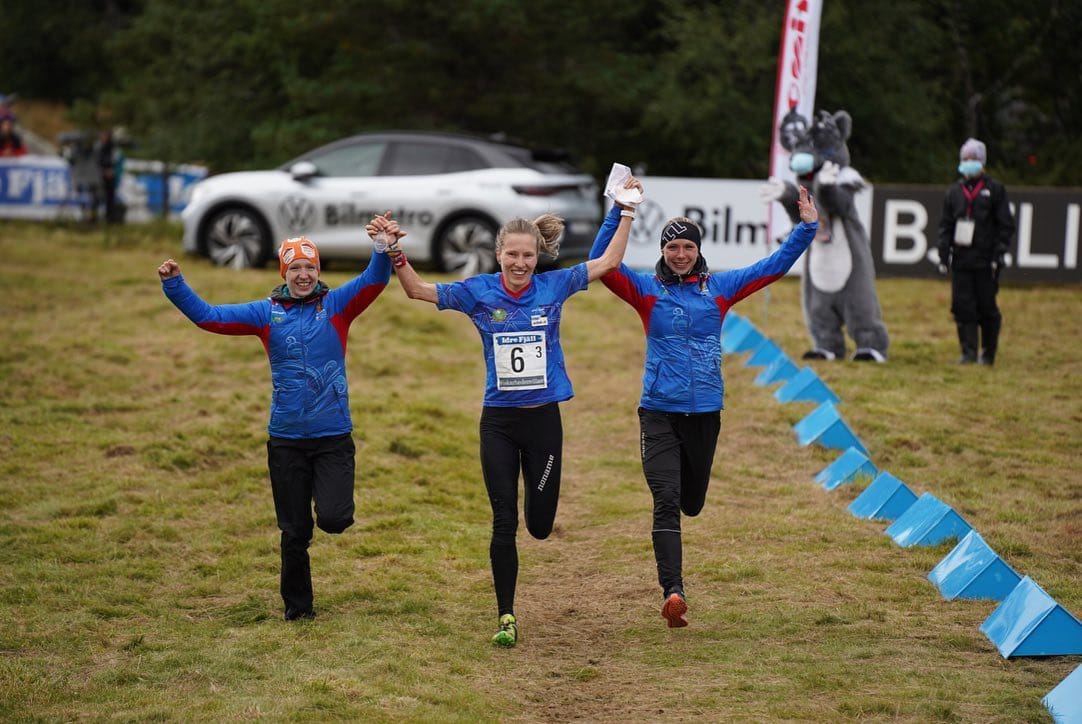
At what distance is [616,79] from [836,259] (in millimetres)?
10901

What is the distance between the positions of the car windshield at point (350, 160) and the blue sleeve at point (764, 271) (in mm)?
12036

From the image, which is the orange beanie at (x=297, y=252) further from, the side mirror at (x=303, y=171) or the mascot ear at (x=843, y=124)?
the side mirror at (x=303, y=171)

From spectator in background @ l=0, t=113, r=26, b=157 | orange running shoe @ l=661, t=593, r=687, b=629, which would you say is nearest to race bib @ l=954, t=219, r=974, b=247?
orange running shoe @ l=661, t=593, r=687, b=629

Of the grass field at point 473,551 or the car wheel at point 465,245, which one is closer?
the grass field at point 473,551

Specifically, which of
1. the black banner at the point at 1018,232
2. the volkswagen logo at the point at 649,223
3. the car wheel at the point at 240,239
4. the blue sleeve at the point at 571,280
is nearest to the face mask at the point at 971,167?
the black banner at the point at 1018,232

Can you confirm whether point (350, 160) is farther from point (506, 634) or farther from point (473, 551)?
point (506, 634)

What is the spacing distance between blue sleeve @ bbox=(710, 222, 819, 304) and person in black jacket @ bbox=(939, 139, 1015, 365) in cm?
641

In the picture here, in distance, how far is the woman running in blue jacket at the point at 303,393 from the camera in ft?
22.8

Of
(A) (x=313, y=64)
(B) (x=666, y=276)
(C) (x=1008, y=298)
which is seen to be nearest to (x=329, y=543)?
(B) (x=666, y=276)

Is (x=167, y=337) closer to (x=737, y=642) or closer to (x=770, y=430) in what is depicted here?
(x=770, y=430)

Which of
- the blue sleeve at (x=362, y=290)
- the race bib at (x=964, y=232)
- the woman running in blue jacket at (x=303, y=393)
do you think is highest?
the race bib at (x=964, y=232)

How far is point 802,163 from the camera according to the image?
1277 centimetres

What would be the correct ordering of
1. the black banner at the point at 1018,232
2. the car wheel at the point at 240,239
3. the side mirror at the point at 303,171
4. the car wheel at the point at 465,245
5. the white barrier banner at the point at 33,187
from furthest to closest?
the white barrier banner at the point at 33,187 → the car wheel at the point at 240,239 → the black banner at the point at 1018,232 → the side mirror at the point at 303,171 → the car wheel at the point at 465,245

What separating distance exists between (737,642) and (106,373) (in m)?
8.22
